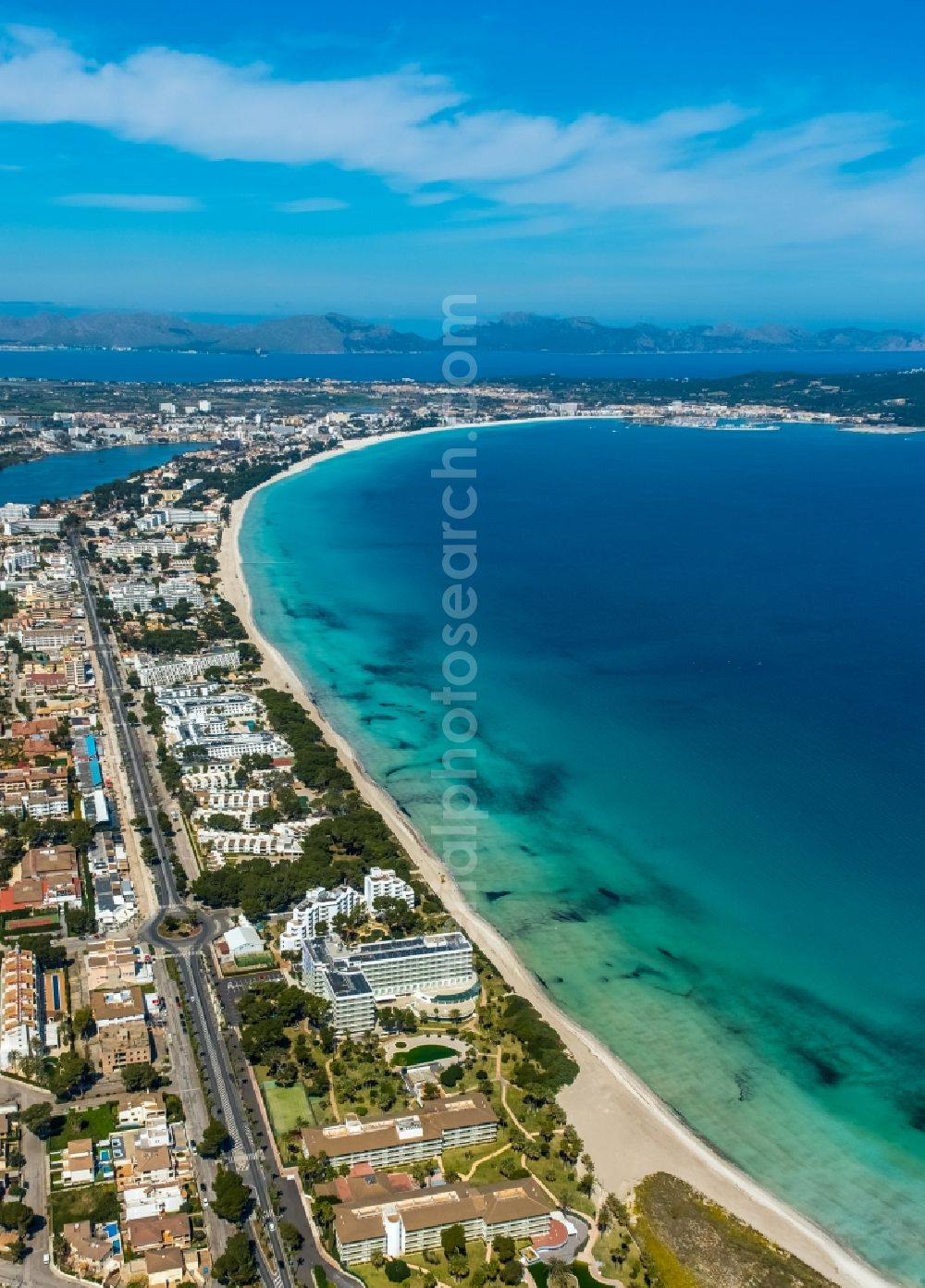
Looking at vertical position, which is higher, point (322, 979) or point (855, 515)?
point (855, 515)

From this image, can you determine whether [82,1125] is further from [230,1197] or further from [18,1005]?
[230,1197]

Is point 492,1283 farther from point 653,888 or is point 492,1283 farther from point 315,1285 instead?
point 653,888

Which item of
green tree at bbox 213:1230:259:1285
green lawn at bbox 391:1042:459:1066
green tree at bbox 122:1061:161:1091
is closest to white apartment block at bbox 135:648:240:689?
green tree at bbox 122:1061:161:1091

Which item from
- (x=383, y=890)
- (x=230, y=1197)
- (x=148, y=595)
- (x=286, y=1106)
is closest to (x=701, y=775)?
(x=383, y=890)

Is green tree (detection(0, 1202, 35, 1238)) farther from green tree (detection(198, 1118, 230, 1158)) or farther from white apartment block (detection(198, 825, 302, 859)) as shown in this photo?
white apartment block (detection(198, 825, 302, 859))

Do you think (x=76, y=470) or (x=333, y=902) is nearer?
(x=333, y=902)

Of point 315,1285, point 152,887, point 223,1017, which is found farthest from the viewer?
point 152,887

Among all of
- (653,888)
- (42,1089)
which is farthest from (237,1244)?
(653,888)
